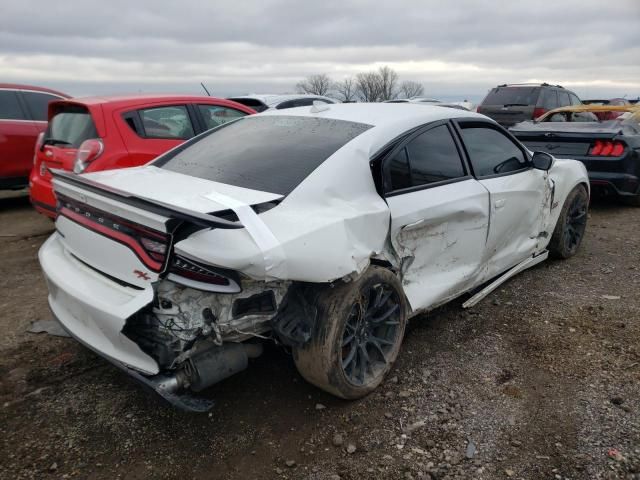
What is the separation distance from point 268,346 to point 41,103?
5.98 metres

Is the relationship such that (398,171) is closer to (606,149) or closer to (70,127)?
(70,127)

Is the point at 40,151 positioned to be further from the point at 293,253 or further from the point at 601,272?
the point at 601,272

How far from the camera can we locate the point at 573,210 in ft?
15.8

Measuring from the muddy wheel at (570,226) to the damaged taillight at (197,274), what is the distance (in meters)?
3.55

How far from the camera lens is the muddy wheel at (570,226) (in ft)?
15.1

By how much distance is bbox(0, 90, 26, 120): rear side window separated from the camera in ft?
22.6

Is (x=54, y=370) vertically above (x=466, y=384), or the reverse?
(x=466, y=384)

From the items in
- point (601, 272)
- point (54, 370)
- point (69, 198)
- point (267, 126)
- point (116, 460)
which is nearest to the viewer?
point (116, 460)

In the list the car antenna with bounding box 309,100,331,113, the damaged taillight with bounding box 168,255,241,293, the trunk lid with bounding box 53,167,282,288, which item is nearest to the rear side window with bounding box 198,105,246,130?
the car antenna with bounding box 309,100,331,113

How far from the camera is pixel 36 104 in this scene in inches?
283

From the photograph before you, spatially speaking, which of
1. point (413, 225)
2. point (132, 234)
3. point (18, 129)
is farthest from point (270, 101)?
point (132, 234)

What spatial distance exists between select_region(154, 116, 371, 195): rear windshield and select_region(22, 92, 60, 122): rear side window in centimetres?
483

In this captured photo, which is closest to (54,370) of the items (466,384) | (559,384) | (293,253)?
(293,253)

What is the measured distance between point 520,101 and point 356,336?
9.90 metres
